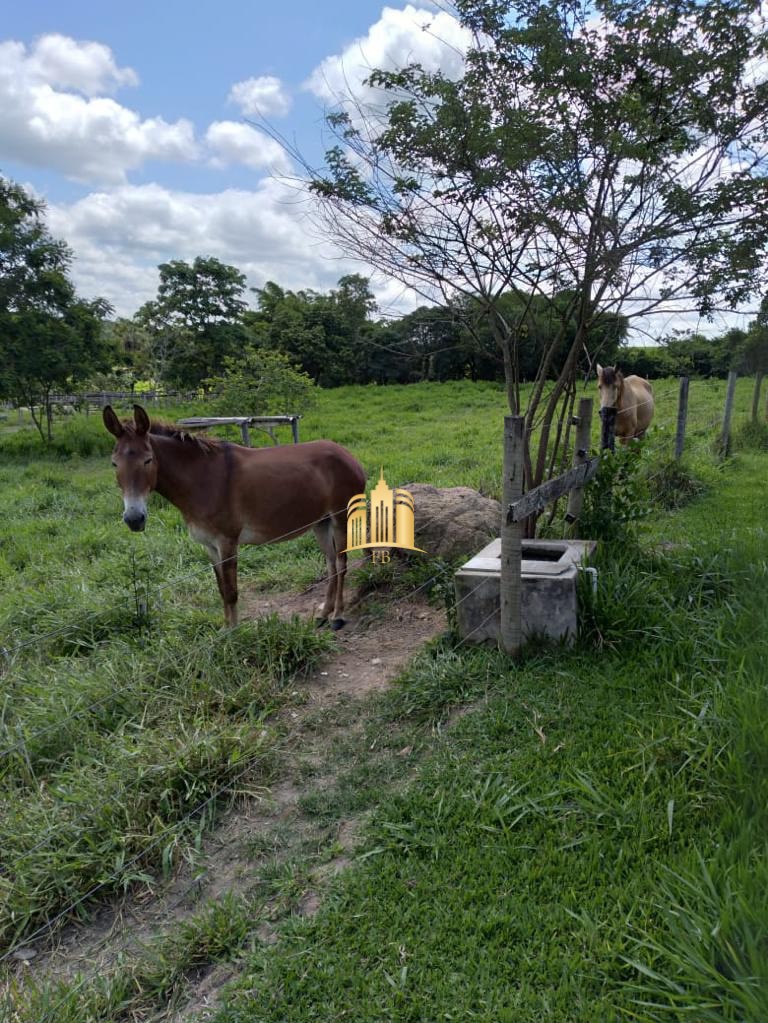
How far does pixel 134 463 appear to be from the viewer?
3.94 m

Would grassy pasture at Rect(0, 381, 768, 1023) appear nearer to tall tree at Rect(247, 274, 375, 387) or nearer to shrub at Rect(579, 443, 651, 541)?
shrub at Rect(579, 443, 651, 541)

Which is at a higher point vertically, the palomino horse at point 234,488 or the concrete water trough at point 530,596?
the palomino horse at point 234,488

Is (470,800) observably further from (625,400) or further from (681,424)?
(625,400)

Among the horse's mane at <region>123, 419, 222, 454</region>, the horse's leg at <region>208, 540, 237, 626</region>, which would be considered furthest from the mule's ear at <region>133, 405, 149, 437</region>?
the horse's leg at <region>208, 540, 237, 626</region>

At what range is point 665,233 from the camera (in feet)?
14.1

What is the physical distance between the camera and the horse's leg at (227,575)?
4.52m

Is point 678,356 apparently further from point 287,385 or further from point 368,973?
point 287,385

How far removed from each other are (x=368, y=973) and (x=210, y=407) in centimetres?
1382

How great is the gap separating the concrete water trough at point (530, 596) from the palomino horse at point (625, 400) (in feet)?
13.2

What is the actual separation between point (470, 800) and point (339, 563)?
8.16 feet

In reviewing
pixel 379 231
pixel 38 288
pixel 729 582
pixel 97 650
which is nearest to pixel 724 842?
pixel 729 582

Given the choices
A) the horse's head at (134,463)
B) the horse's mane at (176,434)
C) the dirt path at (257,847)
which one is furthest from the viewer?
the horse's mane at (176,434)

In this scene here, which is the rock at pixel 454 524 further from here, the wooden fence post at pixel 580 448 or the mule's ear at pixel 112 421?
the mule's ear at pixel 112 421

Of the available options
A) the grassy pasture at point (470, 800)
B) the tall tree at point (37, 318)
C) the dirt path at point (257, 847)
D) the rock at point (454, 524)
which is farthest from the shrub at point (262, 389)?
the dirt path at point (257, 847)
